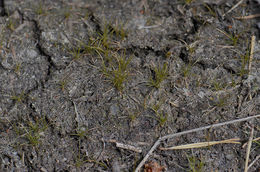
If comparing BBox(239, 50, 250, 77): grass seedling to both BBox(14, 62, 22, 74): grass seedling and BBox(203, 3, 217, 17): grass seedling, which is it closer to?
BBox(203, 3, 217, 17): grass seedling

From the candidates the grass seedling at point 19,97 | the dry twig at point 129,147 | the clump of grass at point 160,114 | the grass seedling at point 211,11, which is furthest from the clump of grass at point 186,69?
the grass seedling at point 19,97

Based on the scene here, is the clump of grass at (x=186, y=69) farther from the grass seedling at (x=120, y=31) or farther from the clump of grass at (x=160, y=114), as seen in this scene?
the grass seedling at (x=120, y=31)

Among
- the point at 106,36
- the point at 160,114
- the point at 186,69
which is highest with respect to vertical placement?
the point at 106,36

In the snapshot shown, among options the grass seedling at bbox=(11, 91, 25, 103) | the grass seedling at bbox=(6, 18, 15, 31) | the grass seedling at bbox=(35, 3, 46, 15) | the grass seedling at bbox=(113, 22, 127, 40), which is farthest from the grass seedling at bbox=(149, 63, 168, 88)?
the grass seedling at bbox=(6, 18, 15, 31)

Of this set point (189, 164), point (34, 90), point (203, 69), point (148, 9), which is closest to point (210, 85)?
point (203, 69)

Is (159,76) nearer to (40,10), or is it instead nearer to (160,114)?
(160,114)

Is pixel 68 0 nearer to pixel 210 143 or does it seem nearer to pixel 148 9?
pixel 148 9

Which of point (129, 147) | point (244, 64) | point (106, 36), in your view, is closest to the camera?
point (129, 147)

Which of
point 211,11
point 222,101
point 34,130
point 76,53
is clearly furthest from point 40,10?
point 222,101
